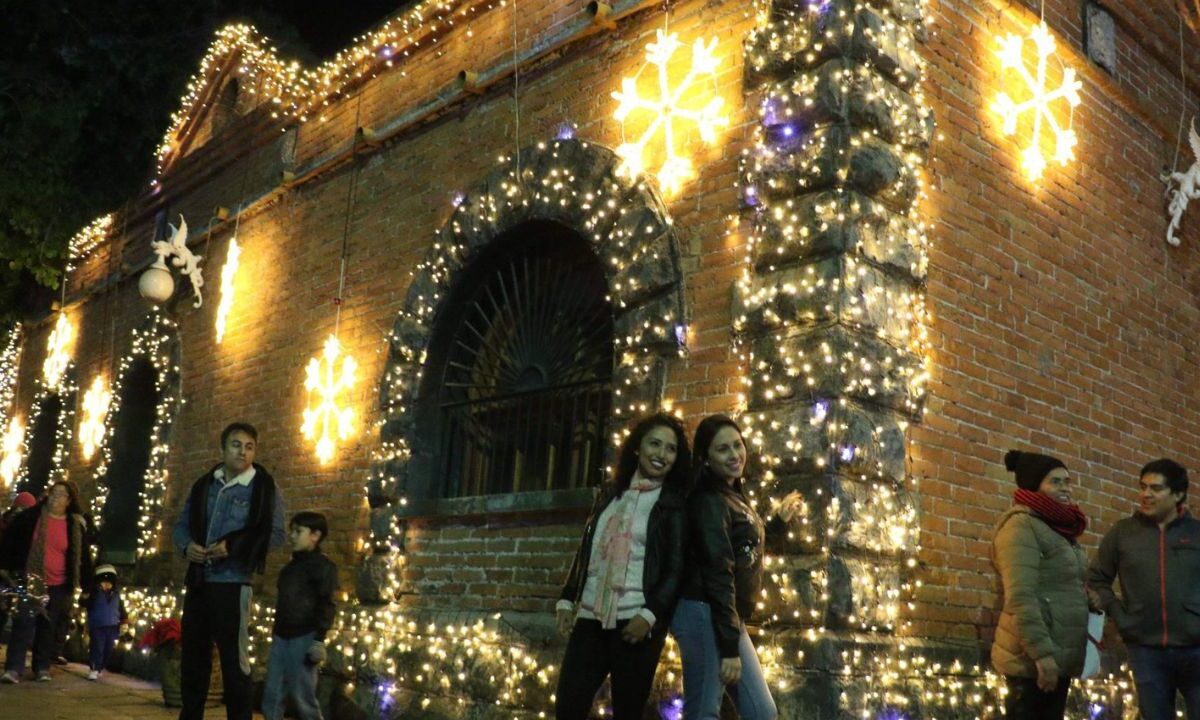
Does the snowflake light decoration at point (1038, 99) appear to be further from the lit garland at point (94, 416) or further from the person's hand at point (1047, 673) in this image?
the lit garland at point (94, 416)

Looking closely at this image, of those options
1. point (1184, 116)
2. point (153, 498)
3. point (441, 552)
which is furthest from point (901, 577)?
point (153, 498)

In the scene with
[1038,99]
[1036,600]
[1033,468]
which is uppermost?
[1038,99]

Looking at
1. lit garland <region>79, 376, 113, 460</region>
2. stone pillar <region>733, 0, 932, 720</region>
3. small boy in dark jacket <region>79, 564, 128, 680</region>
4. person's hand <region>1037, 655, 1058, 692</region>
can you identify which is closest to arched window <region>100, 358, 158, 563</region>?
lit garland <region>79, 376, 113, 460</region>

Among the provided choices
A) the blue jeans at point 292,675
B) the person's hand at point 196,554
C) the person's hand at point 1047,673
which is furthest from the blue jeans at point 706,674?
the blue jeans at point 292,675

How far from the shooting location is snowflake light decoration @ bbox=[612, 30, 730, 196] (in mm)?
6469

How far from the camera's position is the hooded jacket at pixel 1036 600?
4.84 m

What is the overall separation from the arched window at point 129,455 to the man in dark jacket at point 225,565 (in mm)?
7591

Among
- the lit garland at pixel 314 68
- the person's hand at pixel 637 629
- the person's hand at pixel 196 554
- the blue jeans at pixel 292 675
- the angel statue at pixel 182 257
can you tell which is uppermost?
the lit garland at pixel 314 68

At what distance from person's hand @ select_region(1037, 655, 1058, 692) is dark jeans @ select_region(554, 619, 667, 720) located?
1686mm

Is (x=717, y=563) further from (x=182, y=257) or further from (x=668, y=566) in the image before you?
(x=182, y=257)

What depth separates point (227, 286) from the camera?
11.0 metres

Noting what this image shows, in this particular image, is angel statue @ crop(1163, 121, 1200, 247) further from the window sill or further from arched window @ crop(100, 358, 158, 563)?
arched window @ crop(100, 358, 158, 563)

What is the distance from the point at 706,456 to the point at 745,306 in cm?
138

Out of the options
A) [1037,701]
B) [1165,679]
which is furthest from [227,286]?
[1165,679]
